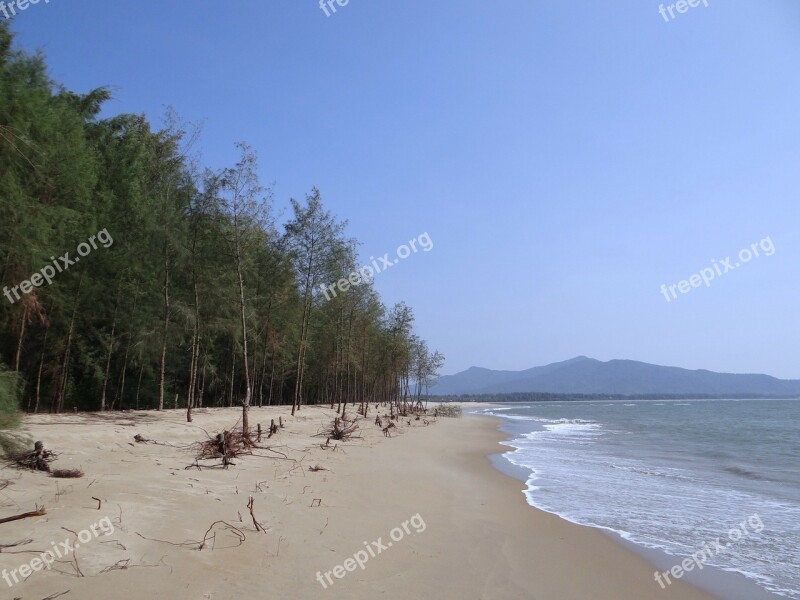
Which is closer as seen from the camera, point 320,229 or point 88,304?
point 88,304

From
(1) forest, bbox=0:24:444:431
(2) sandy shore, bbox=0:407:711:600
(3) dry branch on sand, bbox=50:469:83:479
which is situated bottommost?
(2) sandy shore, bbox=0:407:711:600

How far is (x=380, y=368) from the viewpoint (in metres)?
45.6

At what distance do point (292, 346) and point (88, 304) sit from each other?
15.5 meters

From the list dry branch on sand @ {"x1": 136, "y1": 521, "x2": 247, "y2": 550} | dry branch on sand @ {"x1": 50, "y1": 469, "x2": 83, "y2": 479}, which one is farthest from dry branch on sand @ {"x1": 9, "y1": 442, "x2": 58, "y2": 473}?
dry branch on sand @ {"x1": 136, "y1": 521, "x2": 247, "y2": 550}

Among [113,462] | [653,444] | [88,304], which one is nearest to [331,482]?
[113,462]

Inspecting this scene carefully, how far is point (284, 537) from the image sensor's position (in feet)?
20.0

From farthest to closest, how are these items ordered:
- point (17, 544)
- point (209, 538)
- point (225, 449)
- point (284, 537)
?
point (225, 449) → point (284, 537) → point (209, 538) → point (17, 544)

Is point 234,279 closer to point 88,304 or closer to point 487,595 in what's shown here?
point 88,304

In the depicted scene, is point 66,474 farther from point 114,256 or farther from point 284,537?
point 114,256

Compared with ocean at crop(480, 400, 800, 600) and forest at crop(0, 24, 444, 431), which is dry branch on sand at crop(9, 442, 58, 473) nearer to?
forest at crop(0, 24, 444, 431)

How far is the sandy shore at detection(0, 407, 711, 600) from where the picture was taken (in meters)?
4.71

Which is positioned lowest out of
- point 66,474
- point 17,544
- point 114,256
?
point 17,544

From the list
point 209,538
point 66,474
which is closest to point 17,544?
point 209,538

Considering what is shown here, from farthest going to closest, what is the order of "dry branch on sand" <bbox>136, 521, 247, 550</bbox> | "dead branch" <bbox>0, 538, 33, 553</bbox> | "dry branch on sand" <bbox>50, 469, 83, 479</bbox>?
"dry branch on sand" <bbox>50, 469, 83, 479</bbox> → "dry branch on sand" <bbox>136, 521, 247, 550</bbox> → "dead branch" <bbox>0, 538, 33, 553</bbox>
